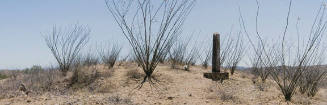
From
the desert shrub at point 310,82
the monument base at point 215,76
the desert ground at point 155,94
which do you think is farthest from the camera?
the monument base at point 215,76

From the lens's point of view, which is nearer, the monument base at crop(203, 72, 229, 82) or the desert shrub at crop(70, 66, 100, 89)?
the desert shrub at crop(70, 66, 100, 89)

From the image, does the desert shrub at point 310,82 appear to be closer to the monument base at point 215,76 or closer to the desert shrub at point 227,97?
the monument base at point 215,76

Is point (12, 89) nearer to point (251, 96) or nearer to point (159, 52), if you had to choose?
point (159, 52)

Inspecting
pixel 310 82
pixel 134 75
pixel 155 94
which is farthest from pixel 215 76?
pixel 155 94

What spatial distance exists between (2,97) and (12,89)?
80 centimetres

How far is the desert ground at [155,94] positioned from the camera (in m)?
6.31

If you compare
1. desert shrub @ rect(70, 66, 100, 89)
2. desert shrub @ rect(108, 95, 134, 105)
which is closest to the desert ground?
desert shrub @ rect(108, 95, 134, 105)

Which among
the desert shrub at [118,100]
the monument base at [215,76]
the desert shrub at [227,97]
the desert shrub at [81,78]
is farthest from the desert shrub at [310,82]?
the desert shrub at [81,78]

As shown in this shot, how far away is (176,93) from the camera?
22.7 ft

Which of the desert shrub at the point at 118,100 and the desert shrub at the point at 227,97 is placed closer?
the desert shrub at the point at 118,100

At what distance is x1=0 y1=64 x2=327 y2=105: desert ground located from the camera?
20.7 feet

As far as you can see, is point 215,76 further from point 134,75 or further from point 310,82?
point 310,82

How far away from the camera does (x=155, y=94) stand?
22.6 ft

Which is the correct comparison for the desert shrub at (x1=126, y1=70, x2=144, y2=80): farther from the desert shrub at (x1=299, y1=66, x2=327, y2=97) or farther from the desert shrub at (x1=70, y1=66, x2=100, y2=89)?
the desert shrub at (x1=299, y1=66, x2=327, y2=97)
